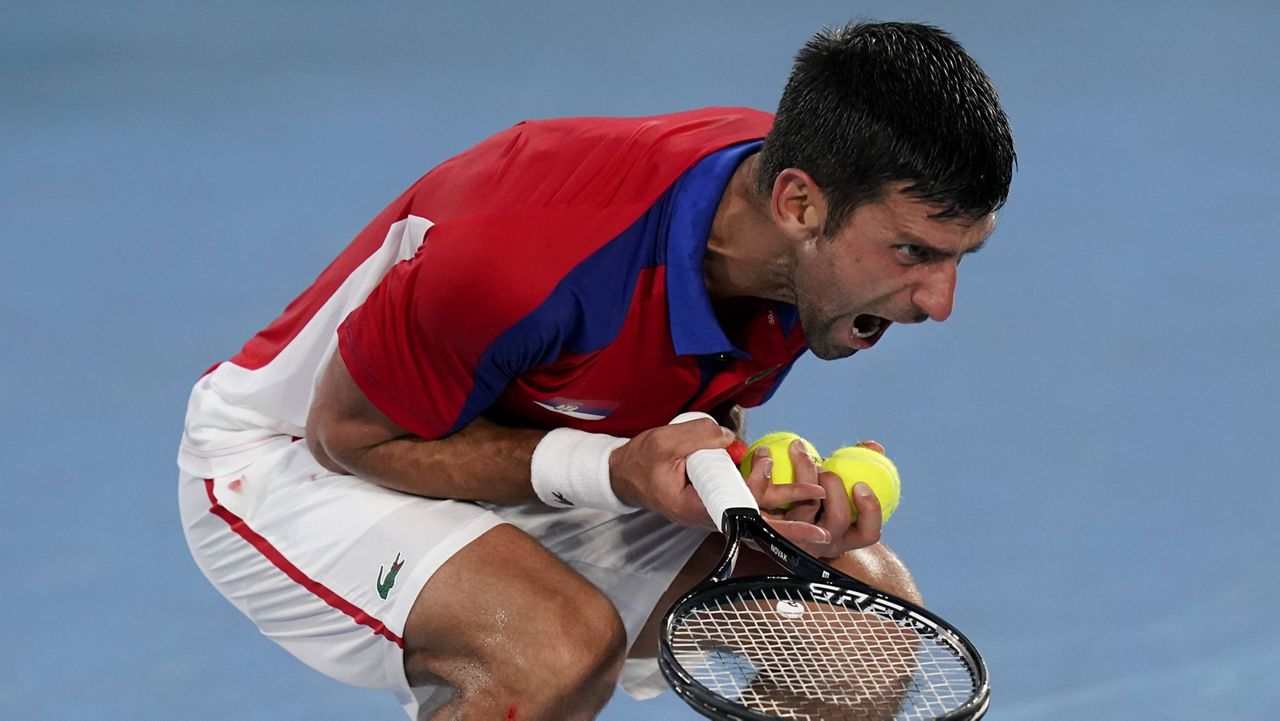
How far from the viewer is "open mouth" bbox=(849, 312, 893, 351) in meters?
2.59

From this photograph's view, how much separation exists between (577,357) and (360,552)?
470 millimetres

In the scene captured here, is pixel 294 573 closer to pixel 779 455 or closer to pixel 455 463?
pixel 455 463

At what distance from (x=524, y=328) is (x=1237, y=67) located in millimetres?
5044

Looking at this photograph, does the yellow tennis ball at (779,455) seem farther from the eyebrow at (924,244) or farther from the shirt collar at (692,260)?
the eyebrow at (924,244)

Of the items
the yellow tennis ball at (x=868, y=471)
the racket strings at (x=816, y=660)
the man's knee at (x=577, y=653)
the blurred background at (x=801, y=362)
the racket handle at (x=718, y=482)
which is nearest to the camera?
the racket strings at (x=816, y=660)

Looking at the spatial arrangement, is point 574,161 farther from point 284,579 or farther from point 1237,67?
point 1237,67

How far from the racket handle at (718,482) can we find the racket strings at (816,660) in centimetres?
13

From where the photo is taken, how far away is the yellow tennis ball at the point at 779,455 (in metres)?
2.56

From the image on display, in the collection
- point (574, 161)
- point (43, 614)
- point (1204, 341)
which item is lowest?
point (43, 614)

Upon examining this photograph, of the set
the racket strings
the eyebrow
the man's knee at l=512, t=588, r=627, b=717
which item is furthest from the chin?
the man's knee at l=512, t=588, r=627, b=717

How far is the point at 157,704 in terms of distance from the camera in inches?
137

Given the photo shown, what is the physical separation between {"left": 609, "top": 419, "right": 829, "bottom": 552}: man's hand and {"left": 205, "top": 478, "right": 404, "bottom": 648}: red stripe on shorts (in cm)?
47

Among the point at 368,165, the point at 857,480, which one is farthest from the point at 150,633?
the point at 368,165

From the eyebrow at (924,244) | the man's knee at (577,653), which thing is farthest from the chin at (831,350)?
the man's knee at (577,653)
